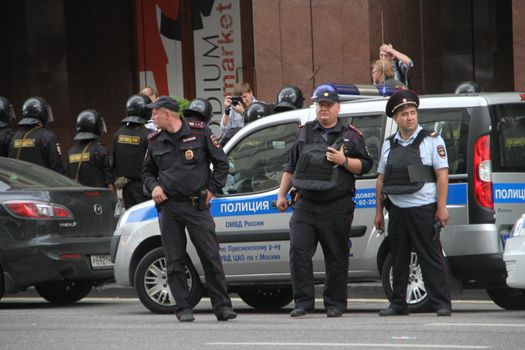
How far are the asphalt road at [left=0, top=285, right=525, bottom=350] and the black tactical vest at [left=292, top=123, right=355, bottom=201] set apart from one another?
0.98 meters

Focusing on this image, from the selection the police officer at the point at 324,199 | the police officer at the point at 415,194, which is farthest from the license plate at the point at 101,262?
the police officer at the point at 415,194

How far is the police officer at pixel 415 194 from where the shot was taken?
1121 centimetres

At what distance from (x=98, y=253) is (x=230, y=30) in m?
9.92

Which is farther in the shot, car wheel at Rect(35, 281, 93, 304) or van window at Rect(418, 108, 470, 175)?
car wheel at Rect(35, 281, 93, 304)

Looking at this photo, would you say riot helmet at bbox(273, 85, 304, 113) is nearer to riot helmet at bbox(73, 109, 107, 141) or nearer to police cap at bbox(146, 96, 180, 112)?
riot helmet at bbox(73, 109, 107, 141)

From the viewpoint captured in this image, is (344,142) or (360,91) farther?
(360,91)

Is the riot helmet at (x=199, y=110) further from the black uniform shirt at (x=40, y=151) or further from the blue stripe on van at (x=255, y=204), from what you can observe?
the black uniform shirt at (x=40, y=151)

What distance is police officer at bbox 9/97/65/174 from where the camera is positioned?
1609 centimetres

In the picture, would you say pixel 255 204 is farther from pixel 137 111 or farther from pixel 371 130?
pixel 137 111

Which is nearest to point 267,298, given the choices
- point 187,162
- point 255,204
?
point 255,204

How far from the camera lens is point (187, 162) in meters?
11.5

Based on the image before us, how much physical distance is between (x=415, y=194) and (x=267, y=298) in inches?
100

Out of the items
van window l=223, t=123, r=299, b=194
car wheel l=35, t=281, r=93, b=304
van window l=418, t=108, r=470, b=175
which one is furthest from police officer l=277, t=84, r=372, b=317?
car wheel l=35, t=281, r=93, b=304

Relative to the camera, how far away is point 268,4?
1956cm
